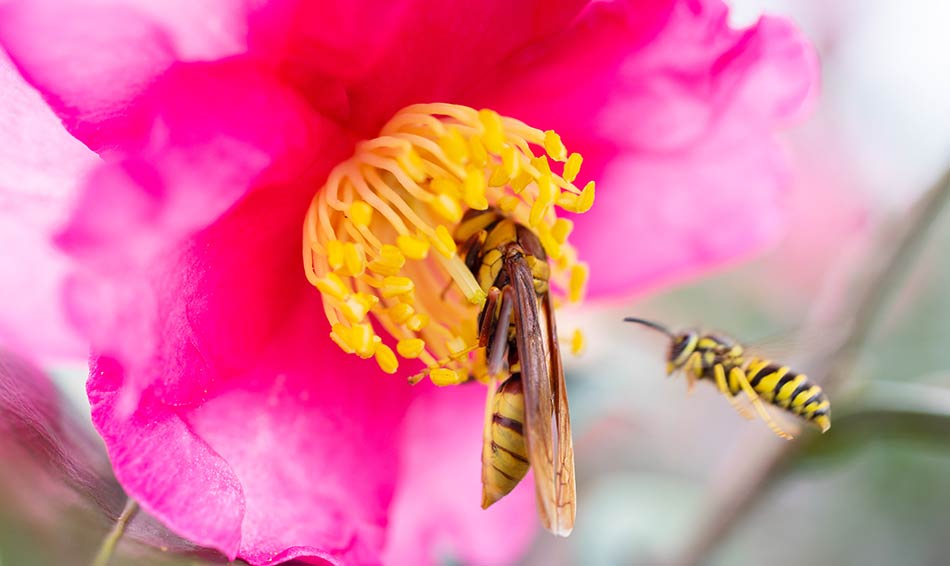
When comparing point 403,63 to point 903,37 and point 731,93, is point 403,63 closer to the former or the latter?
point 731,93

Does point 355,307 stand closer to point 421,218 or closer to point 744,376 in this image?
point 421,218

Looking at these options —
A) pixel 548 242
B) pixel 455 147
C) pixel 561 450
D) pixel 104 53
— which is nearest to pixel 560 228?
pixel 548 242

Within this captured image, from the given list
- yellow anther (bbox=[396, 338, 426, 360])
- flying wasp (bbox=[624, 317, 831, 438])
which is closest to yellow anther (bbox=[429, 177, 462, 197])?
yellow anther (bbox=[396, 338, 426, 360])

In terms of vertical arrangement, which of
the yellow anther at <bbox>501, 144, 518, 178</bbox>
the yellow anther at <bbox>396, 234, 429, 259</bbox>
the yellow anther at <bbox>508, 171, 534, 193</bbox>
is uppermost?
the yellow anther at <bbox>501, 144, 518, 178</bbox>

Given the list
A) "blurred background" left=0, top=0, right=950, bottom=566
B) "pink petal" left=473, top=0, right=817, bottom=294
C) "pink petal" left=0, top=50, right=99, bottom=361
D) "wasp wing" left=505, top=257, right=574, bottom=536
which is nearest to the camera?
"wasp wing" left=505, top=257, right=574, bottom=536

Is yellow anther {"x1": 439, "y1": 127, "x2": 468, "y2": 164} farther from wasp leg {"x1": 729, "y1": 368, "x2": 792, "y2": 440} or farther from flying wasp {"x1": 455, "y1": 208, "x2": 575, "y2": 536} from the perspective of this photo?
wasp leg {"x1": 729, "y1": 368, "x2": 792, "y2": 440}

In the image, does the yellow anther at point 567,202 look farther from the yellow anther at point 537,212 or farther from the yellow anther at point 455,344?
the yellow anther at point 455,344
